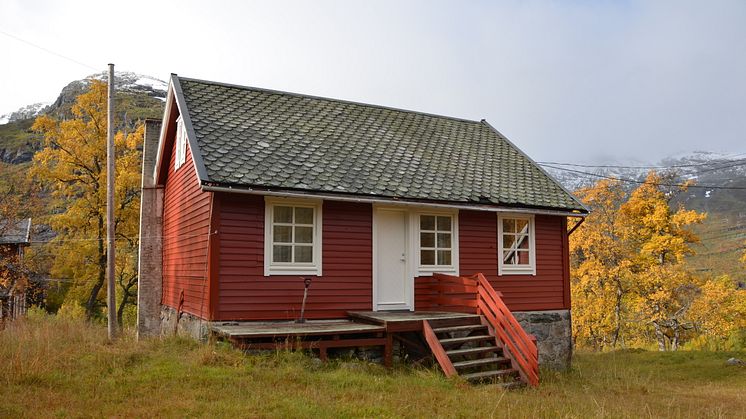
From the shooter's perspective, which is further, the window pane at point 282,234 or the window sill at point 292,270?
the window pane at point 282,234

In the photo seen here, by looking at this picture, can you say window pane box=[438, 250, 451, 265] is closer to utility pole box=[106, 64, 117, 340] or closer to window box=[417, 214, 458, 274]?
window box=[417, 214, 458, 274]

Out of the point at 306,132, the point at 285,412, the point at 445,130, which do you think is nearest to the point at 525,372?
the point at 285,412

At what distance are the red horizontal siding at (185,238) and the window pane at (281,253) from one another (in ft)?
4.33

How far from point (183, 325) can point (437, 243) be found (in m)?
6.17

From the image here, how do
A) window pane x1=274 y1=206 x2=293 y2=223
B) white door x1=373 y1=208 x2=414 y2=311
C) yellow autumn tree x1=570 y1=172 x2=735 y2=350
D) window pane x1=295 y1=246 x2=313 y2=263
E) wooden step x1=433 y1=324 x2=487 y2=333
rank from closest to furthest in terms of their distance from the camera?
wooden step x1=433 y1=324 x2=487 y2=333 < window pane x1=274 y1=206 x2=293 y2=223 < window pane x1=295 y1=246 x2=313 y2=263 < white door x1=373 y1=208 x2=414 y2=311 < yellow autumn tree x1=570 y1=172 x2=735 y2=350

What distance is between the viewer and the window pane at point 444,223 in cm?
1348

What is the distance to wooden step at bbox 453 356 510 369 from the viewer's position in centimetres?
1001

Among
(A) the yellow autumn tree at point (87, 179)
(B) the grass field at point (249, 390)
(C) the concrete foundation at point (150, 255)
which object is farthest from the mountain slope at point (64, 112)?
(B) the grass field at point (249, 390)

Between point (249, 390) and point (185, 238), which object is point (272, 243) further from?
point (249, 390)

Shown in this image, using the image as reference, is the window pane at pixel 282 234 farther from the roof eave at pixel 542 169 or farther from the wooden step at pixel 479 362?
the roof eave at pixel 542 169

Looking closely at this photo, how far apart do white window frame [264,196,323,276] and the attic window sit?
3.62 m

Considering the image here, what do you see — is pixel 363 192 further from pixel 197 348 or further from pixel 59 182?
pixel 59 182

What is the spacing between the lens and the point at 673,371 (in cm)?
1752

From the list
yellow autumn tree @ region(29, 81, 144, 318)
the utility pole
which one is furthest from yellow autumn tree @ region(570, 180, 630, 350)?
the utility pole
